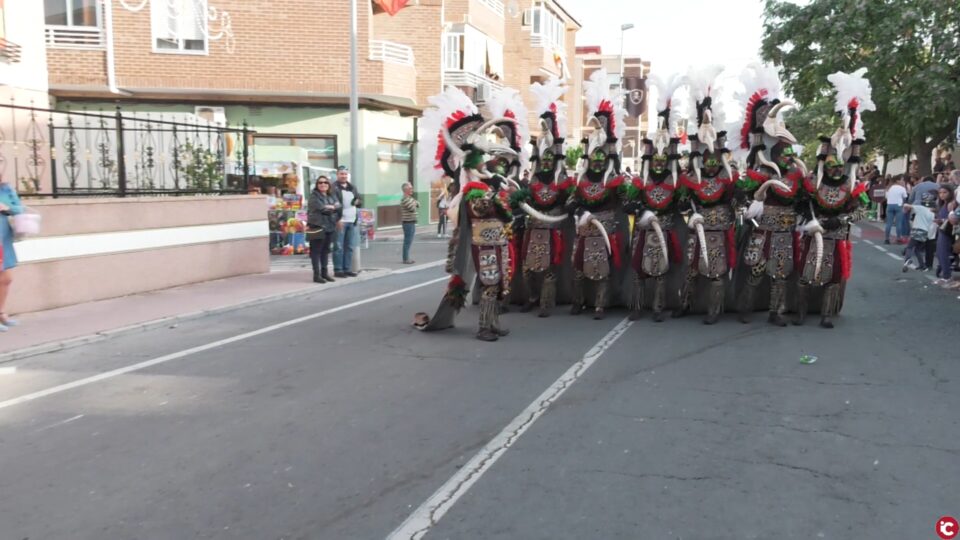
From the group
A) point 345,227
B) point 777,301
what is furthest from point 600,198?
point 345,227

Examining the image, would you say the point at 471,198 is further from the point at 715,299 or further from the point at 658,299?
the point at 715,299

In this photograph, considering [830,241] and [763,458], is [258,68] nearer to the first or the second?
[830,241]

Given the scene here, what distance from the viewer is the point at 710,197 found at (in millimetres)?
8961

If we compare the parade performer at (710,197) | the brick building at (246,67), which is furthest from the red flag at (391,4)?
the parade performer at (710,197)

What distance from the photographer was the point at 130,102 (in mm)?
23844

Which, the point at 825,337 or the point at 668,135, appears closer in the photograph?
the point at 825,337

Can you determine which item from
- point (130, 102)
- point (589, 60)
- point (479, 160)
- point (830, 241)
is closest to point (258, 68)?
point (130, 102)

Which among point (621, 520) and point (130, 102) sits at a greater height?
point (130, 102)

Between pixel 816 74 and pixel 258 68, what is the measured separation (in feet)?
59.8

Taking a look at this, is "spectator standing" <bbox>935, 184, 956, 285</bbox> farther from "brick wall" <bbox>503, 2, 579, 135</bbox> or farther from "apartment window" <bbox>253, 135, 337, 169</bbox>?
"brick wall" <bbox>503, 2, 579, 135</bbox>

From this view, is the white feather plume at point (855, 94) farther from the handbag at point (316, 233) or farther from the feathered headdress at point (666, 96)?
the handbag at point (316, 233)

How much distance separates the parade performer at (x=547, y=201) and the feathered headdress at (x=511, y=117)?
297 millimetres

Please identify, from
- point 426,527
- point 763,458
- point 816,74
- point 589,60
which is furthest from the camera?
point 589,60

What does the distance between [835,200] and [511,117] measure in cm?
364
